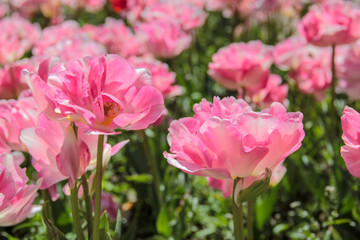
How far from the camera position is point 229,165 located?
756 millimetres

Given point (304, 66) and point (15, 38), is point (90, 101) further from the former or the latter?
point (15, 38)

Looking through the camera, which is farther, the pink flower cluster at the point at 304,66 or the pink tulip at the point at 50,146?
the pink flower cluster at the point at 304,66

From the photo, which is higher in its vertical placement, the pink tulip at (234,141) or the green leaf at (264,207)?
the pink tulip at (234,141)

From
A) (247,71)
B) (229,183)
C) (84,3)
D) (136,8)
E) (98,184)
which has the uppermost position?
(98,184)

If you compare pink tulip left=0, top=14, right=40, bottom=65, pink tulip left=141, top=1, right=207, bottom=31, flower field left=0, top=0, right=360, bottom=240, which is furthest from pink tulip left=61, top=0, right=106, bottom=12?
pink tulip left=141, top=1, right=207, bottom=31

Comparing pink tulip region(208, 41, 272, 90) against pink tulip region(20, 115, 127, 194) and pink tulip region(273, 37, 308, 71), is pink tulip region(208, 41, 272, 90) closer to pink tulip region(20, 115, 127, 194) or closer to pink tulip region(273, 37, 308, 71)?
pink tulip region(273, 37, 308, 71)

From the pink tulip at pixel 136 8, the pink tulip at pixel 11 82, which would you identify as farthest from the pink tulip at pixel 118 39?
the pink tulip at pixel 11 82

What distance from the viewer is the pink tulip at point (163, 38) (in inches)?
84.9

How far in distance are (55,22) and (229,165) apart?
10.7ft

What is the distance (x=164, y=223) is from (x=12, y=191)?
2.63 ft

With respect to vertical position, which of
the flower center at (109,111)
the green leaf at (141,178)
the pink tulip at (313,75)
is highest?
the flower center at (109,111)

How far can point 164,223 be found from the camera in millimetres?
1515

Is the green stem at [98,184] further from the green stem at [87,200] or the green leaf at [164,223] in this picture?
the green leaf at [164,223]

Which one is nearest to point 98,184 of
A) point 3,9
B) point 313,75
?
point 313,75
